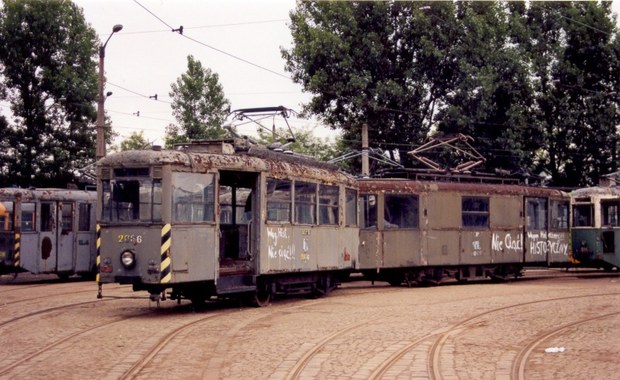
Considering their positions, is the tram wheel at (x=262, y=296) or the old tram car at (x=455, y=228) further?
the old tram car at (x=455, y=228)

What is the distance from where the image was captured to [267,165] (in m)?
17.1

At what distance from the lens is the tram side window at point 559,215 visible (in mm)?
27500

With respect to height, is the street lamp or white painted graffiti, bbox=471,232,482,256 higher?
the street lamp

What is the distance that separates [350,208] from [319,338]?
29.4 ft

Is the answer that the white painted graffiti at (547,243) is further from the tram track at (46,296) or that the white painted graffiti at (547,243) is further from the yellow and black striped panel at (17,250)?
the yellow and black striped panel at (17,250)

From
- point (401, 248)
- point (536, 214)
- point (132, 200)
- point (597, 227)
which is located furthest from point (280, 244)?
point (597, 227)

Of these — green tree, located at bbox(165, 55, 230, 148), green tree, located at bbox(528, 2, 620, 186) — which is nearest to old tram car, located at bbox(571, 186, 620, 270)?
green tree, located at bbox(528, 2, 620, 186)

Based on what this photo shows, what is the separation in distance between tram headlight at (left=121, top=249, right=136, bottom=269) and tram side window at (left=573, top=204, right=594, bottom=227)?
1950 centimetres

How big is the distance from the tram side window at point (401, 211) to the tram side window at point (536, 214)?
16.2 ft

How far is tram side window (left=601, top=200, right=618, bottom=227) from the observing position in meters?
29.3

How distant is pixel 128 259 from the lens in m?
14.8

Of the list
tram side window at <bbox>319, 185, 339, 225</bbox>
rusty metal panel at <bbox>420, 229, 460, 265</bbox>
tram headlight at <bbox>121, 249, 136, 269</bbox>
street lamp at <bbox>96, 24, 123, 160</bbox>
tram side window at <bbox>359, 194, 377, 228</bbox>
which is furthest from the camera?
street lamp at <bbox>96, 24, 123, 160</bbox>

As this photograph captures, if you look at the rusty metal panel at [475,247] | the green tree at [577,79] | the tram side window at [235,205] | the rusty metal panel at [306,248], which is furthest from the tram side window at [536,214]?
the tram side window at [235,205]

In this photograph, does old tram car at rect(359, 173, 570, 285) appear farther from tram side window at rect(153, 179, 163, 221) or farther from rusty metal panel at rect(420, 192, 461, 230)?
tram side window at rect(153, 179, 163, 221)
